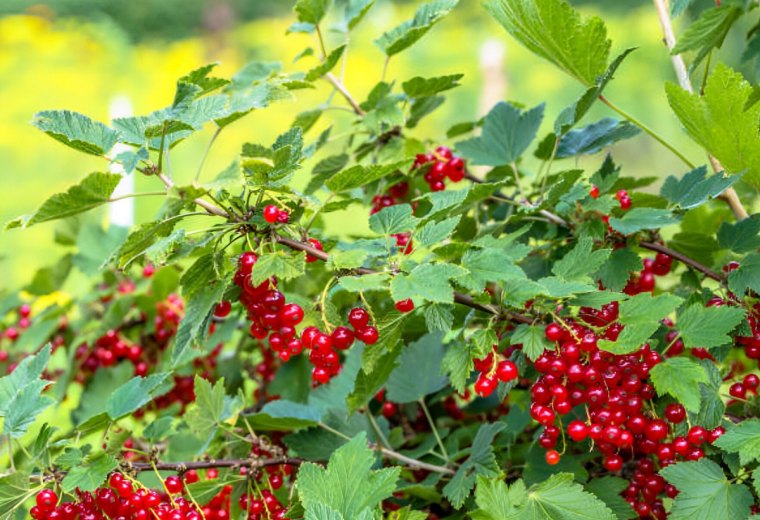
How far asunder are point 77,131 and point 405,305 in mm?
314

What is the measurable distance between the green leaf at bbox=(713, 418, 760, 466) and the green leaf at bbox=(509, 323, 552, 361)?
16 centimetres

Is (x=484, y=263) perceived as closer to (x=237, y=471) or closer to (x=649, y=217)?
(x=649, y=217)

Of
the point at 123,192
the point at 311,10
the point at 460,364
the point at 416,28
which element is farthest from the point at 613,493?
the point at 123,192

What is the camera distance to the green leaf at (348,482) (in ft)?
2.42

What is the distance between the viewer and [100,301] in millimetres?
1500

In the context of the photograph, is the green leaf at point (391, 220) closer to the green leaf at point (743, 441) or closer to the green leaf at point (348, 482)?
the green leaf at point (348, 482)

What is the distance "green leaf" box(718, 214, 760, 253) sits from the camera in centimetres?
88

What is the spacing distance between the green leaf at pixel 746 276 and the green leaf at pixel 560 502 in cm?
24

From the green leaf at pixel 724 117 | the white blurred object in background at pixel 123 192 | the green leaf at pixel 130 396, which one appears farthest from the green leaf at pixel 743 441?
the white blurred object in background at pixel 123 192

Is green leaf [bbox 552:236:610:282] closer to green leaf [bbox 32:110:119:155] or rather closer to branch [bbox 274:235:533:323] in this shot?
branch [bbox 274:235:533:323]

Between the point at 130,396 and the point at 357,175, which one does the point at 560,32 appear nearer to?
the point at 357,175

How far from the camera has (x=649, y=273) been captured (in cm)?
102

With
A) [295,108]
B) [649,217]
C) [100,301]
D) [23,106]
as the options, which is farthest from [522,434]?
[23,106]

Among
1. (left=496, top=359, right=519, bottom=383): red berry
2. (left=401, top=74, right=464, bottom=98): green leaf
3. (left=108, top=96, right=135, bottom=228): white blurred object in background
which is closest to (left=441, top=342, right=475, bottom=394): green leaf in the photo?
(left=496, top=359, right=519, bottom=383): red berry
